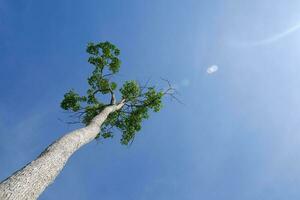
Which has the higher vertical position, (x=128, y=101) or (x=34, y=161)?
(x=128, y=101)

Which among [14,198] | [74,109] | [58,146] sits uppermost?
[74,109]

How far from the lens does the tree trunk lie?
5676mm

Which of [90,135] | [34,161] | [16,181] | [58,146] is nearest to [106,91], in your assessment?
[90,135]

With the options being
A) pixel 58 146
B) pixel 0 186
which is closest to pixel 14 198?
pixel 0 186

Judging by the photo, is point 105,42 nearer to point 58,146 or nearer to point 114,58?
point 114,58

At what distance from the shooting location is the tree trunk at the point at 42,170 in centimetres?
568

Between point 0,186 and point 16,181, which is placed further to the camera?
point 16,181

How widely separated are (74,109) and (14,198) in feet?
36.3

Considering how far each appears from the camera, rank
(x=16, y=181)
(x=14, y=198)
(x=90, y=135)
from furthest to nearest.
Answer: (x=90, y=135) < (x=16, y=181) < (x=14, y=198)

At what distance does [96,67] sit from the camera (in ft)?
54.4

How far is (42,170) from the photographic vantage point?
22.9 ft

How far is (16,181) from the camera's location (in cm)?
593

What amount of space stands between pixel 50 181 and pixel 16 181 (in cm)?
126

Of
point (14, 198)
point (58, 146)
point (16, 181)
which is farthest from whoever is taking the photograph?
point (58, 146)
